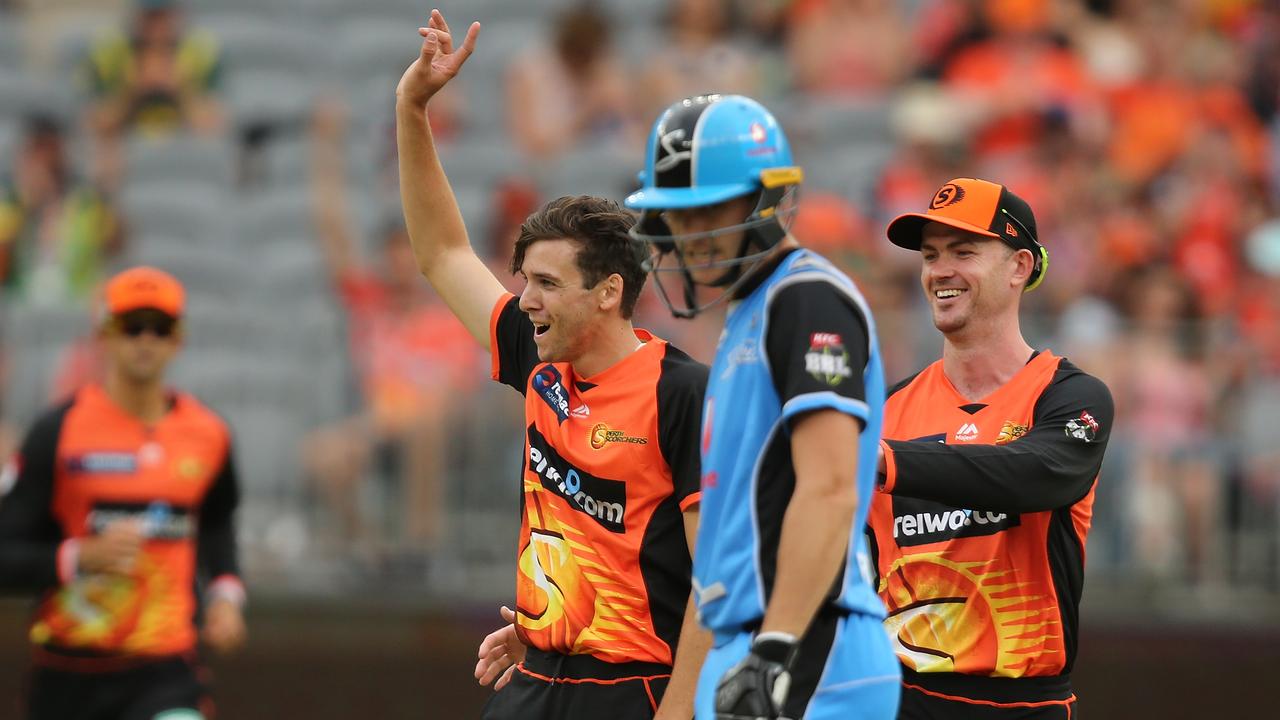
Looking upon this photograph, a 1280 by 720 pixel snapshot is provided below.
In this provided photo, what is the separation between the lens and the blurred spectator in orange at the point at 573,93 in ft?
45.0

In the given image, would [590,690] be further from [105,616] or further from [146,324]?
[146,324]

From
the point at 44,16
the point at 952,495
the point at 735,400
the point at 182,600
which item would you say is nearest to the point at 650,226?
the point at 735,400

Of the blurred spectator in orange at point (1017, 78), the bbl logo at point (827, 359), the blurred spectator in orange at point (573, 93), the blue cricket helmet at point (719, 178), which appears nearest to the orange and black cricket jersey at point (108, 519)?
the blue cricket helmet at point (719, 178)

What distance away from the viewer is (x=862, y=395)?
394 cm

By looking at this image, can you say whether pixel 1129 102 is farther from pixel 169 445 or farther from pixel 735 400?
pixel 735 400

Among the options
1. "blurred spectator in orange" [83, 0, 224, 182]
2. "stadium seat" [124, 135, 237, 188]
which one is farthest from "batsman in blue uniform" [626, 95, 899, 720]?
"blurred spectator in orange" [83, 0, 224, 182]

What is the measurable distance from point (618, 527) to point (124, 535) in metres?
3.42

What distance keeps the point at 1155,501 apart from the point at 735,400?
6.73 metres

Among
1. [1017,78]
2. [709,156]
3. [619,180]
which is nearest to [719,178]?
[709,156]

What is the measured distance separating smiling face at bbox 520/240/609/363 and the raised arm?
34cm

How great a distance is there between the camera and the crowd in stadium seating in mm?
10273

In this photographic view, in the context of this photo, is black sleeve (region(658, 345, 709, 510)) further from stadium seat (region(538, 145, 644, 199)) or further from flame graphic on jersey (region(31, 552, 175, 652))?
stadium seat (region(538, 145, 644, 199))

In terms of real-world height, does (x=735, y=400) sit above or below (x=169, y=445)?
above

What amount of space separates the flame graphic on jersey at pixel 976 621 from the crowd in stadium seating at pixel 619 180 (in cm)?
487
